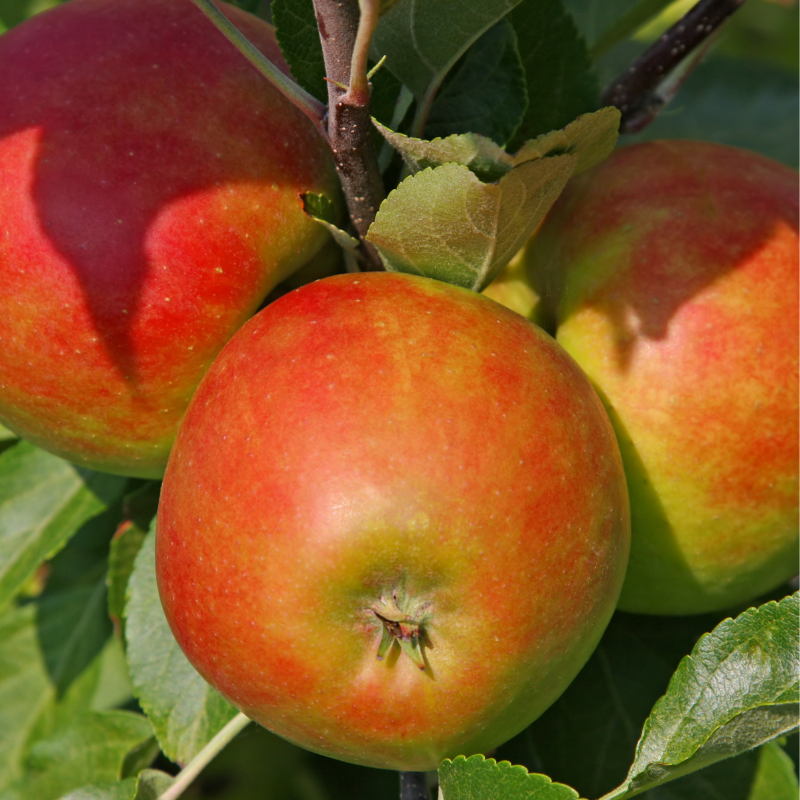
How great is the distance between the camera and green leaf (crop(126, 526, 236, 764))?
0.90m

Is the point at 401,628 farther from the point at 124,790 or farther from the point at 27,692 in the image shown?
the point at 27,692

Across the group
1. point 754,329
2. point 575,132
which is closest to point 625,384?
point 754,329

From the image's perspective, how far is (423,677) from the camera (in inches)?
25.0

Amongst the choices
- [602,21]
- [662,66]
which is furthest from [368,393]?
[602,21]

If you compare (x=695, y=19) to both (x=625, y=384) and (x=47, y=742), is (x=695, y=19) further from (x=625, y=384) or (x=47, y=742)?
(x=47, y=742)

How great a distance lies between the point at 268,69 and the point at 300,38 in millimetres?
80

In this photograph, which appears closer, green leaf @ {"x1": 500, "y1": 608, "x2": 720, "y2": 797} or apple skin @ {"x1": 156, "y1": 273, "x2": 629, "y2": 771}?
apple skin @ {"x1": 156, "y1": 273, "x2": 629, "y2": 771}

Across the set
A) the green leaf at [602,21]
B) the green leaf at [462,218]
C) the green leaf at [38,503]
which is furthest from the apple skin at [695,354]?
the green leaf at [38,503]

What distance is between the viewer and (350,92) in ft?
2.10

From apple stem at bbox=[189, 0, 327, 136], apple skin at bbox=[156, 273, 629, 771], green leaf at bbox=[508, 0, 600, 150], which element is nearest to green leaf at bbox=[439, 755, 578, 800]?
apple skin at bbox=[156, 273, 629, 771]

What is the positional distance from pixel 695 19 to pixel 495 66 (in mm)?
326

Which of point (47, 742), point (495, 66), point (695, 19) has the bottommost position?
point (47, 742)

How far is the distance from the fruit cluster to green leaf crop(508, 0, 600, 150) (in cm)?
8

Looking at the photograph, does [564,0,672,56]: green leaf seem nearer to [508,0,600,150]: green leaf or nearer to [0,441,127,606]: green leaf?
[508,0,600,150]: green leaf
